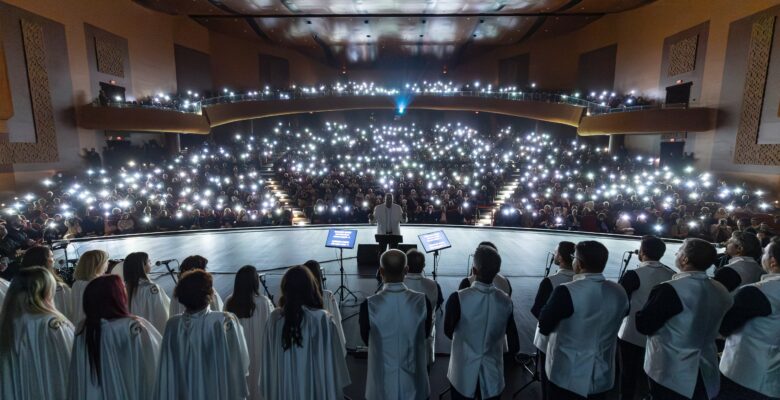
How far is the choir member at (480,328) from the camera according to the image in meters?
2.47

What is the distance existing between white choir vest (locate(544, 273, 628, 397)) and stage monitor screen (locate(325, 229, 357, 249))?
3219 millimetres

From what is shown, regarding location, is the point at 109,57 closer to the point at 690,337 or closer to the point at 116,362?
the point at 116,362

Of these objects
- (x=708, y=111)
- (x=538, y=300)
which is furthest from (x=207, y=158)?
(x=708, y=111)

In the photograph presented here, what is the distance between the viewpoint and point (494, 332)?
8.25ft

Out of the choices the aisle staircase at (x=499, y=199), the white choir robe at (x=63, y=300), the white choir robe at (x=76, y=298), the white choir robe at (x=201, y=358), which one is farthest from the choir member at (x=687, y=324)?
the aisle staircase at (x=499, y=199)

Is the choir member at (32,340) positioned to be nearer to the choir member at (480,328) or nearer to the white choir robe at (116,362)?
the white choir robe at (116,362)

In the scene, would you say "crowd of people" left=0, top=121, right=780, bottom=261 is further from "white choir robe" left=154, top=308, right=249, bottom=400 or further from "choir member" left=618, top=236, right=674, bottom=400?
"white choir robe" left=154, top=308, right=249, bottom=400

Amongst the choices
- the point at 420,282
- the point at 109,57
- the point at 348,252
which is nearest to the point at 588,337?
the point at 420,282

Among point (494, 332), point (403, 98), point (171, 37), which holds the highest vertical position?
point (171, 37)

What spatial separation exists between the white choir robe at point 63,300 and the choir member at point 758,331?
17.1 ft

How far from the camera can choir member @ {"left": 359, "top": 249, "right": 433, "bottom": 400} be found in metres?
2.42

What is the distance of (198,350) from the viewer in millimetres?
2367

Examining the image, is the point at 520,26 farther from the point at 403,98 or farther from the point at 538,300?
the point at 538,300

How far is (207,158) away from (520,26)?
18465 mm
